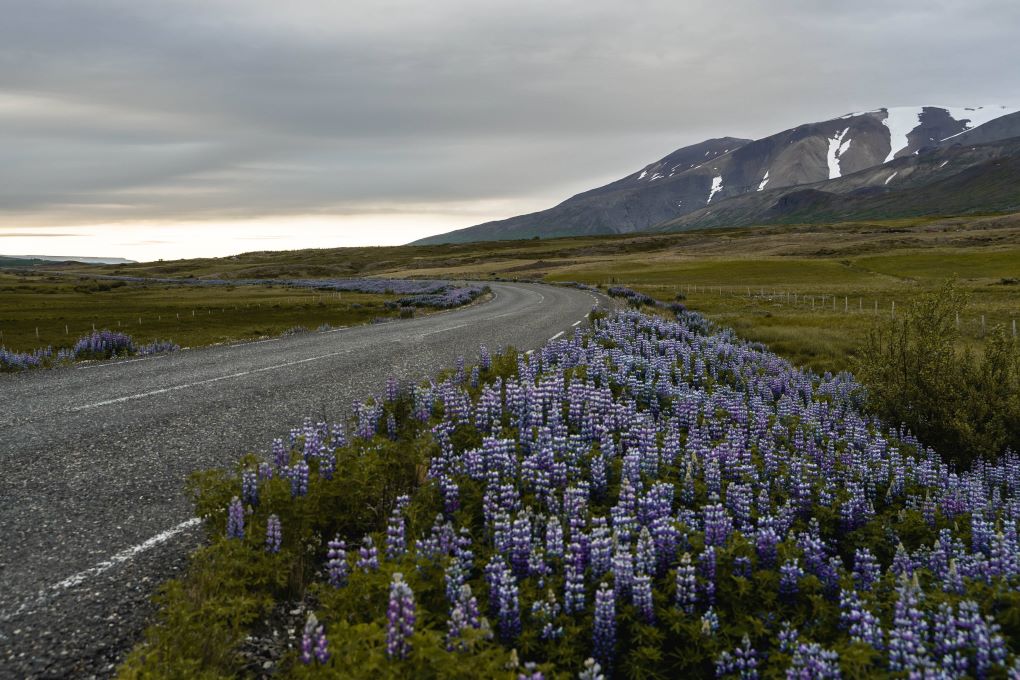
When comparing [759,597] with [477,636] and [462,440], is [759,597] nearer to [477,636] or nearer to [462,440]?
[477,636]

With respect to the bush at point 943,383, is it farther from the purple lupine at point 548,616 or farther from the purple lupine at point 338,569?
the purple lupine at point 338,569

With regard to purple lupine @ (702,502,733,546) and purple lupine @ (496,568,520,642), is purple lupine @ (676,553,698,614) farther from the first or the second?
purple lupine @ (496,568,520,642)

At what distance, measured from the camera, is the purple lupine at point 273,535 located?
4.95m

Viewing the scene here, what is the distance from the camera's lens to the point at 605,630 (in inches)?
148

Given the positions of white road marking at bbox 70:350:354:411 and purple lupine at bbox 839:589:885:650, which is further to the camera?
white road marking at bbox 70:350:354:411

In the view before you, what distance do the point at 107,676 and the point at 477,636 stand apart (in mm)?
2437

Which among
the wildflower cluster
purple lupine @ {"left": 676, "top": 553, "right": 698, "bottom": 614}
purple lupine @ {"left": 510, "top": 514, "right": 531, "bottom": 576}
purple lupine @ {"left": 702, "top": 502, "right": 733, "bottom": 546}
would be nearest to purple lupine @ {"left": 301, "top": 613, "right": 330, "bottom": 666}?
the wildflower cluster

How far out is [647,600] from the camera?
390 cm

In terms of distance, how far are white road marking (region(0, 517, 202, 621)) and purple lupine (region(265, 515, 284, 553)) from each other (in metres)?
1.31

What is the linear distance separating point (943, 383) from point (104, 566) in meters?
11.3

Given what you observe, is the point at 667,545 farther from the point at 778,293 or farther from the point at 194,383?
the point at 778,293

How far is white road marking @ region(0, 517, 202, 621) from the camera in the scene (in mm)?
4637

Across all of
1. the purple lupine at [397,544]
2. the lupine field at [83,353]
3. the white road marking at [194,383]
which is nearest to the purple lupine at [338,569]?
the purple lupine at [397,544]

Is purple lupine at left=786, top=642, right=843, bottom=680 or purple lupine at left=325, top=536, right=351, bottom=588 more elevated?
purple lupine at left=325, top=536, right=351, bottom=588
